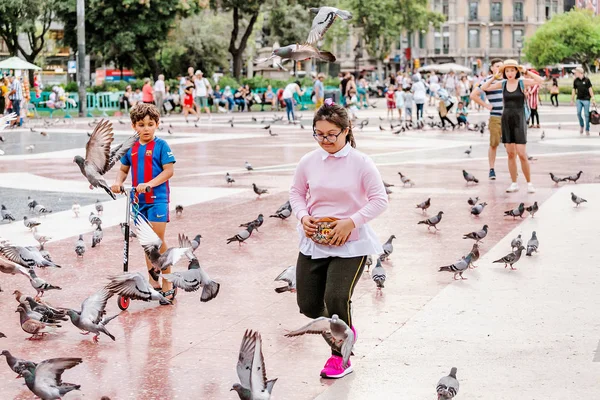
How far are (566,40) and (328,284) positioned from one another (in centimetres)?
6833

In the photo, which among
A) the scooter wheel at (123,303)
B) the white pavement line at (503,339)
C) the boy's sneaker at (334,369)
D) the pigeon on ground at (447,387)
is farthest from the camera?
the scooter wheel at (123,303)

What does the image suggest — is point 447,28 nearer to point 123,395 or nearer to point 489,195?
point 489,195

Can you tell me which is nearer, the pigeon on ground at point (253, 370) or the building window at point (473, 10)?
the pigeon on ground at point (253, 370)

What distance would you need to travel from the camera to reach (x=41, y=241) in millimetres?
9555

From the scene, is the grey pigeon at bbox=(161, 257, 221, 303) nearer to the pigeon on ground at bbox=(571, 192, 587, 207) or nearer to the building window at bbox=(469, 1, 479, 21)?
the pigeon on ground at bbox=(571, 192, 587, 207)

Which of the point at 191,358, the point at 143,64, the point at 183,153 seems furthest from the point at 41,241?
the point at 143,64

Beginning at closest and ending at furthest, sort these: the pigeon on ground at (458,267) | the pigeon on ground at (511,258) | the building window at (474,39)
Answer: the pigeon on ground at (458,267), the pigeon on ground at (511,258), the building window at (474,39)

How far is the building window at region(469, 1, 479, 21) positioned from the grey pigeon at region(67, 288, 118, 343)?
100567 millimetres

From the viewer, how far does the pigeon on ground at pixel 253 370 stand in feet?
15.2

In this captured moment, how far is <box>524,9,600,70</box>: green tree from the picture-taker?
2712 inches

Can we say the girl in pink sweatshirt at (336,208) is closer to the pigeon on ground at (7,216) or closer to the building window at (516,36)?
the pigeon on ground at (7,216)

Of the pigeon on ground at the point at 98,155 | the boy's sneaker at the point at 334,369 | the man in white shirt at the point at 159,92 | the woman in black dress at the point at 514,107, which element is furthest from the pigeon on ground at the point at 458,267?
the man in white shirt at the point at 159,92

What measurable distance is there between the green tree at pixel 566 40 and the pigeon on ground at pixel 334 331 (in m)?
66.8

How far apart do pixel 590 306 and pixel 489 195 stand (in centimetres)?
631
